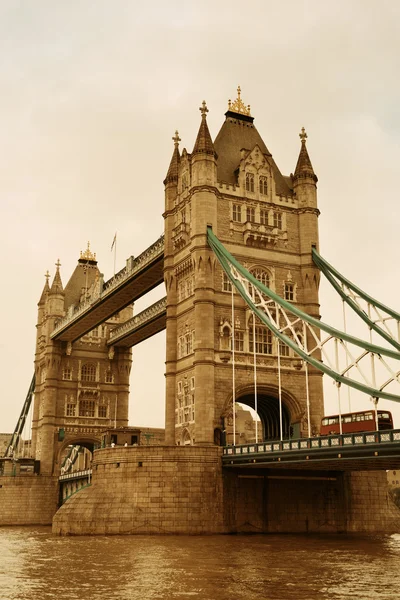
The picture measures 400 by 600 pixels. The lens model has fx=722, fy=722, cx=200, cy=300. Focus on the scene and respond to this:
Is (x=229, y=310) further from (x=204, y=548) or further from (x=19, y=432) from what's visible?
(x=19, y=432)

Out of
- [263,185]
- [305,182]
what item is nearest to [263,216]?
[263,185]

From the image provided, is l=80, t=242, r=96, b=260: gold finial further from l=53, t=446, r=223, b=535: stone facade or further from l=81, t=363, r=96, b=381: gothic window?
l=53, t=446, r=223, b=535: stone facade

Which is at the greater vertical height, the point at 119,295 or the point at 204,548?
the point at 119,295

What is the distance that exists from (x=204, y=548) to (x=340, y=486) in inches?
592

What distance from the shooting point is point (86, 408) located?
82062 mm

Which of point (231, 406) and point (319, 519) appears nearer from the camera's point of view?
point (319, 519)

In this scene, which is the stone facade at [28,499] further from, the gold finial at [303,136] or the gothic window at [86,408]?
the gold finial at [303,136]

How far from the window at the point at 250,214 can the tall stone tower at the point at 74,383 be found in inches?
1282

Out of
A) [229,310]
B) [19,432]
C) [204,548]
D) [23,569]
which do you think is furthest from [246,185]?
[19,432]

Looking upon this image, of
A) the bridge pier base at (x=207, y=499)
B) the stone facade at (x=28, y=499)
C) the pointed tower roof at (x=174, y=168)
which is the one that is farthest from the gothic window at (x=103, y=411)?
the bridge pier base at (x=207, y=499)

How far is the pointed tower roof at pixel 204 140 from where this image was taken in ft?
170

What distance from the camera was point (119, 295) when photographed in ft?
223

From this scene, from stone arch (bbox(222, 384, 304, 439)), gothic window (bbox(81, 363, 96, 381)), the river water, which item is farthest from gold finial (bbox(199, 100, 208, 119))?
gothic window (bbox(81, 363, 96, 381))

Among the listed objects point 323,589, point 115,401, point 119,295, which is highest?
point 119,295
